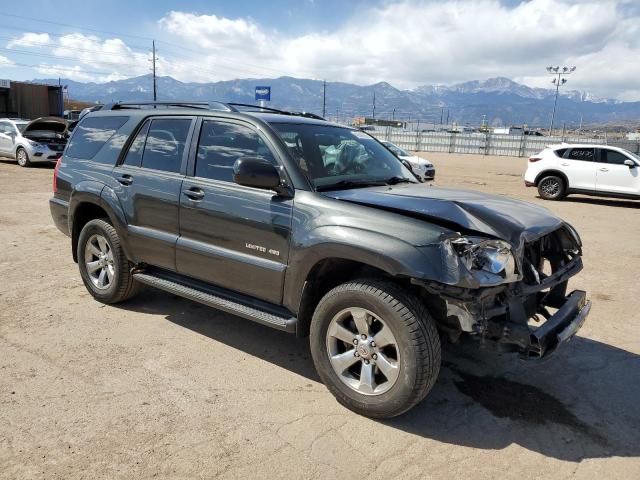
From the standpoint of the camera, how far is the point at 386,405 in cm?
307

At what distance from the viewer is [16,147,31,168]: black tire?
1753 cm

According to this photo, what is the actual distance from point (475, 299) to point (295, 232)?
124cm

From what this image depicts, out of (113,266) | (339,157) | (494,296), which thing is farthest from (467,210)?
(113,266)

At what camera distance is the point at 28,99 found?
3139 cm

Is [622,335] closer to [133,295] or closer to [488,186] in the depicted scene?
[133,295]

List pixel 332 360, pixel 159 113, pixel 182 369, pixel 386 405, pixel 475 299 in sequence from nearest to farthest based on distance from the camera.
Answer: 1. pixel 475 299
2. pixel 386 405
3. pixel 332 360
4. pixel 182 369
5. pixel 159 113

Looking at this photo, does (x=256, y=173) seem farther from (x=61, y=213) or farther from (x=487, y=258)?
(x=61, y=213)

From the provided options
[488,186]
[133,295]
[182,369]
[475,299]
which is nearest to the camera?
[475,299]

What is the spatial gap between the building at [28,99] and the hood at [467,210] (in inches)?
1321

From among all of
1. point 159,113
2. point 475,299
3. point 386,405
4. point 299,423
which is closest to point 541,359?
point 475,299

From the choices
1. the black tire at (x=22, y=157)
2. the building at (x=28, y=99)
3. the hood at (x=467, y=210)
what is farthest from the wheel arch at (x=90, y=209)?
the building at (x=28, y=99)

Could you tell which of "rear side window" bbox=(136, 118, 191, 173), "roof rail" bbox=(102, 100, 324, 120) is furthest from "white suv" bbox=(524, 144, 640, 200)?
"rear side window" bbox=(136, 118, 191, 173)

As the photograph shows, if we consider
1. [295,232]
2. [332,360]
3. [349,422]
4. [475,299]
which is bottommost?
[349,422]

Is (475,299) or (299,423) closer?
(475,299)
